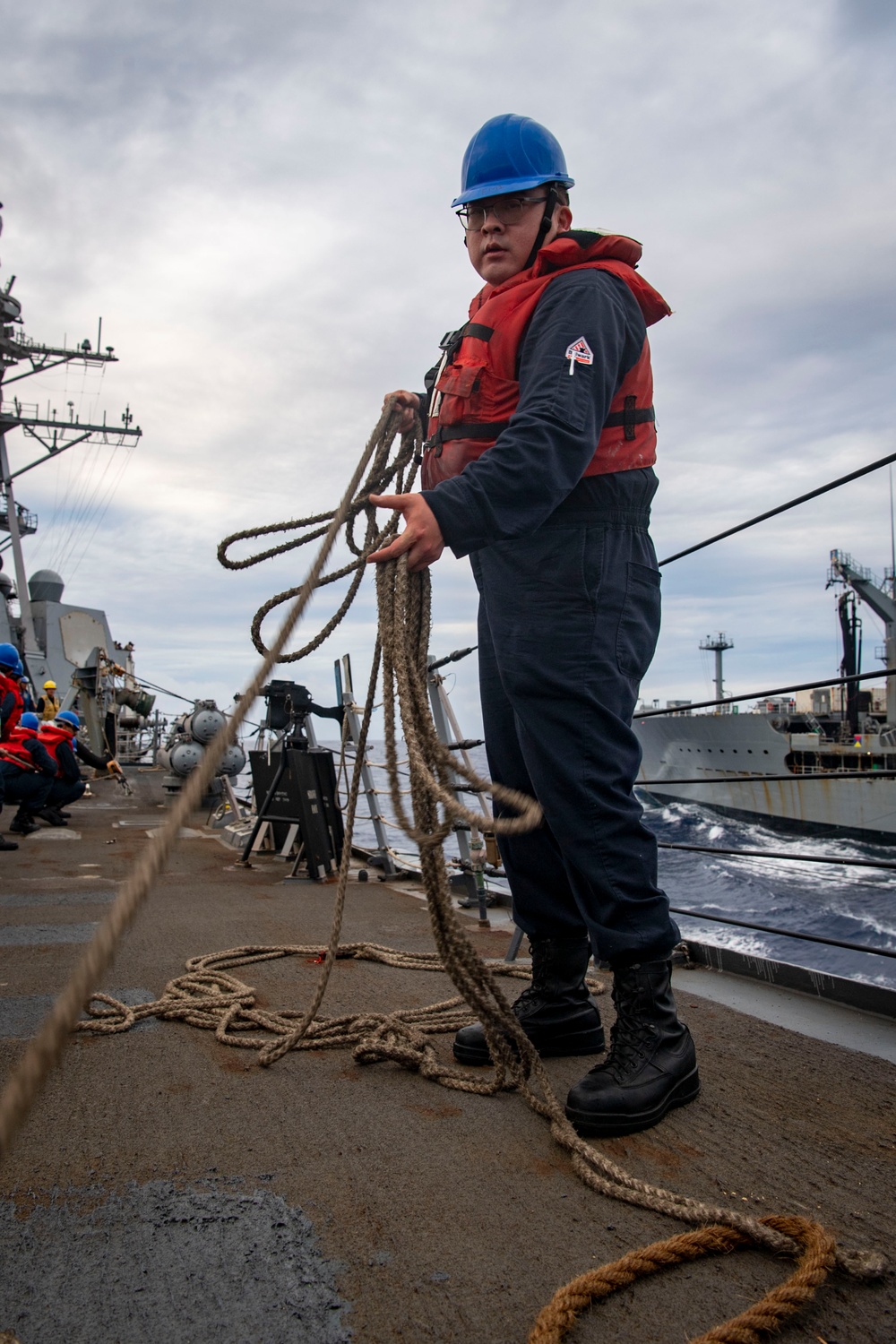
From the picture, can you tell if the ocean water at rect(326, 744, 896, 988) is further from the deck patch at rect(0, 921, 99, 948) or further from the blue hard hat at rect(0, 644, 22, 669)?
the deck patch at rect(0, 921, 99, 948)

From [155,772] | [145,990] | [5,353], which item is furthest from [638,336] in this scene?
[5,353]

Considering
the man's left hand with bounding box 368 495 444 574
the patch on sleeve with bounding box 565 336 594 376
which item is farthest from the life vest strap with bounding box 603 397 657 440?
the man's left hand with bounding box 368 495 444 574

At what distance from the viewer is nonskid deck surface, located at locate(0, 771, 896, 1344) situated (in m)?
0.92

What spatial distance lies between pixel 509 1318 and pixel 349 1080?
736 millimetres

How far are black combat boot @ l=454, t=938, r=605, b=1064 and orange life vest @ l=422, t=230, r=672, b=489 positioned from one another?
3.28 feet

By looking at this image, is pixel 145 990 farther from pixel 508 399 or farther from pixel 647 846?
pixel 508 399

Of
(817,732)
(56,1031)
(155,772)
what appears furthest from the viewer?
(817,732)

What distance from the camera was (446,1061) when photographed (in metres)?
1.73

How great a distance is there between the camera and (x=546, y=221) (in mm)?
1715

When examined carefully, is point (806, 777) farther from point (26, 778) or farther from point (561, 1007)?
point (26, 778)

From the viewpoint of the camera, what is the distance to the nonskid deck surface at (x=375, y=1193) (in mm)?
918

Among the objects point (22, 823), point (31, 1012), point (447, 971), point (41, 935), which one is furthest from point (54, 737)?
point (447, 971)

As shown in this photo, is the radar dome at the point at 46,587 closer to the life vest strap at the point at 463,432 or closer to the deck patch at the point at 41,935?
the deck patch at the point at 41,935

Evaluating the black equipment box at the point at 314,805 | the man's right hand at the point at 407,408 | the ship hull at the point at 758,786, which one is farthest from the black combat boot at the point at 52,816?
the ship hull at the point at 758,786
